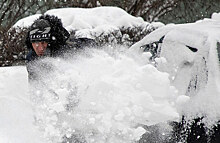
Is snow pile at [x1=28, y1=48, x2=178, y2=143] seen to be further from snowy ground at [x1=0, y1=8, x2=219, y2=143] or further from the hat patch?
the hat patch

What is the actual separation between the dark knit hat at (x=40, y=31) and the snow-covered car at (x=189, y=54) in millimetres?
990

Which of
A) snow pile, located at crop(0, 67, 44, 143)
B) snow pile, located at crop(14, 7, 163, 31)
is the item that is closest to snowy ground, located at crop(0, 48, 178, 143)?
snow pile, located at crop(0, 67, 44, 143)

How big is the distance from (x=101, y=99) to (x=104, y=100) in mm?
27

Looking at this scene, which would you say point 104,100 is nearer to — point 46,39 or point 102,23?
point 46,39

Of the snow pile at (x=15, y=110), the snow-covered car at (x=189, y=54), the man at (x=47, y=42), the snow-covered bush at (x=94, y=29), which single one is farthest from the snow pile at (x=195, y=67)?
the snow-covered bush at (x=94, y=29)

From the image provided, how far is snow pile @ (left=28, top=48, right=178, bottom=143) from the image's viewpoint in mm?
5133

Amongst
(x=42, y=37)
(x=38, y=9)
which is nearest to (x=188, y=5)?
(x=38, y=9)

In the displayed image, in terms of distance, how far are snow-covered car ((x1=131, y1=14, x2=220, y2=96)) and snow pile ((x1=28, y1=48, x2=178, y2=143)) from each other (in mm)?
182

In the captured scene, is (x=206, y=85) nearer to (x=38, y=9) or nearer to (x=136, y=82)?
(x=136, y=82)

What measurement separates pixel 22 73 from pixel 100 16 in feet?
12.0

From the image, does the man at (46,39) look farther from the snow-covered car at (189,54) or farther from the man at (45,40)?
the snow-covered car at (189,54)

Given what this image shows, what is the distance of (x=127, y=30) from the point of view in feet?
36.8

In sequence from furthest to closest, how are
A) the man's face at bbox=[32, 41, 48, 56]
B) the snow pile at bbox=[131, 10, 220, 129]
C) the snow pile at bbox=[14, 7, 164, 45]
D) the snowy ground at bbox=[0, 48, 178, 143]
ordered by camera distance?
the snow pile at bbox=[14, 7, 164, 45] → the man's face at bbox=[32, 41, 48, 56] → the snowy ground at bbox=[0, 48, 178, 143] → the snow pile at bbox=[131, 10, 220, 129]

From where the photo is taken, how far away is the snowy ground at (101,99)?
16.8ft
